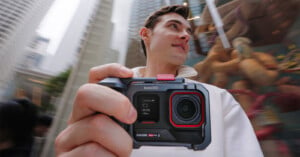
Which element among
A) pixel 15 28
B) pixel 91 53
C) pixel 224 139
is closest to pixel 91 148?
pixel 224 139

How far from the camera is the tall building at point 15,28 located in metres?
A: 0.75

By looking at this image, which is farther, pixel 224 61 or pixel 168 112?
pixel 224 61

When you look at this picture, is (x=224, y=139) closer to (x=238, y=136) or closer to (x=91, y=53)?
(x=238, y=136)

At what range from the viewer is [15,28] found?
799mm

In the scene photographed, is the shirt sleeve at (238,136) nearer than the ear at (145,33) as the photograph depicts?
Yes

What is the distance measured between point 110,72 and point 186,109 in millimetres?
113

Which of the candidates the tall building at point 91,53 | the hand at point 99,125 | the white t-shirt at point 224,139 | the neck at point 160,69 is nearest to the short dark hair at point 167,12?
the neck at point 160,69

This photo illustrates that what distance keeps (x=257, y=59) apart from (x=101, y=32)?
940 millimetres

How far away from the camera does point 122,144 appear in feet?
0.69

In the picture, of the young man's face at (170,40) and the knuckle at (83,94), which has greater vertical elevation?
the young man's face at (170,40)

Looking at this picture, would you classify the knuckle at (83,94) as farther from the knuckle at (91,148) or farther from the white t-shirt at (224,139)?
the white t-shirt at (224,139)

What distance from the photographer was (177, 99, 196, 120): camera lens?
24 centimetres

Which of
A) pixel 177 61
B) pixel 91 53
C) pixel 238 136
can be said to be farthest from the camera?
pixel 91 53

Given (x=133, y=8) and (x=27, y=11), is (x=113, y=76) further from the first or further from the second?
(x=133, y=8)
